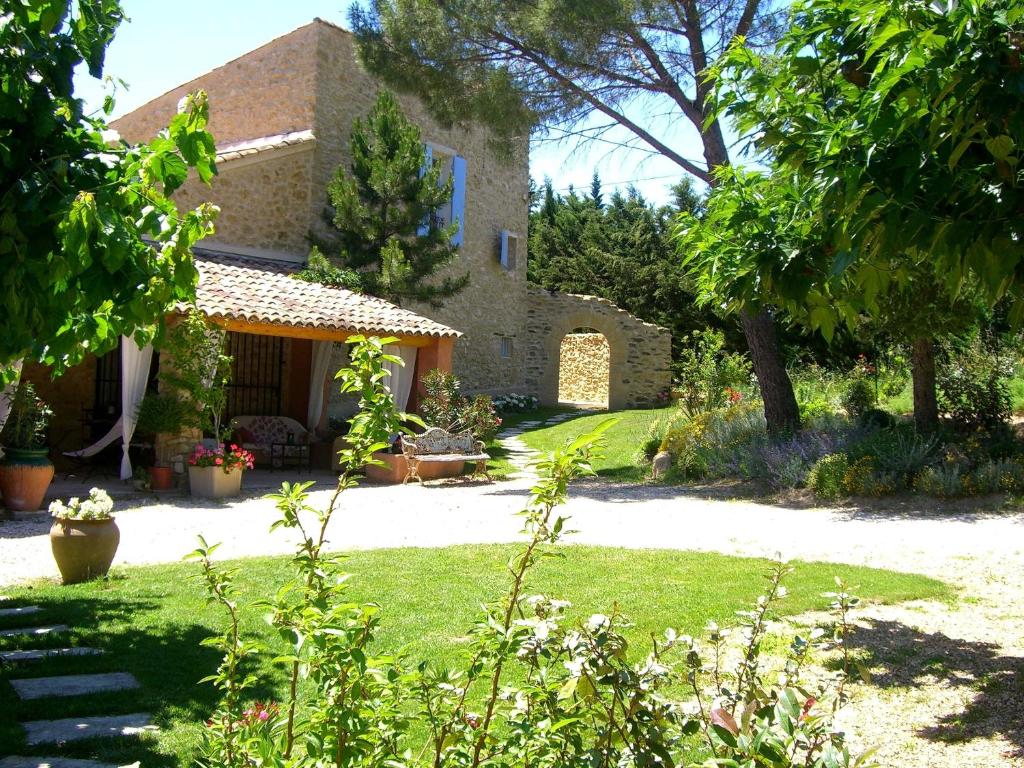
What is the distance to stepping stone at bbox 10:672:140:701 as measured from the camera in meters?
3.79

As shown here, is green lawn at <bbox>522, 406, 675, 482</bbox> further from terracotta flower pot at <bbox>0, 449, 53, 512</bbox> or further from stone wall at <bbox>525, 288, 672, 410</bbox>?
terracotta flower pot at <bbox>0, 449, 53, 512</bbox>

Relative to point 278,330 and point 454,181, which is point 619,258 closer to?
point 454,181

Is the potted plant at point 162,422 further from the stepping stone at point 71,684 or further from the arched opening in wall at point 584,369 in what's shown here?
the arched opening in wall at point 584,369

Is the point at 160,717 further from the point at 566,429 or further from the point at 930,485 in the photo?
the point at 566,429

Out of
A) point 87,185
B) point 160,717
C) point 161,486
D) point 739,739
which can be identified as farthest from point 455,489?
point 739,739

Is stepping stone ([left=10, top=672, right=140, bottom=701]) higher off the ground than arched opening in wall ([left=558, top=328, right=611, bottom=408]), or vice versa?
arched opening in wall ([left=558, top=328, right=611, bottom=408])

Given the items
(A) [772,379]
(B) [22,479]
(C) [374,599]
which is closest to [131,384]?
(B) [22,479]

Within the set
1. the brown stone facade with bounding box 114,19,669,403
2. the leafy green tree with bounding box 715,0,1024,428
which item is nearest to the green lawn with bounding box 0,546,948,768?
the leafy green tree with bounding box 715,0,1024,428

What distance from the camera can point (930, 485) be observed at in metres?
9.41

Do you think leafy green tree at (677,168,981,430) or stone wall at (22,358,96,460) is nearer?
leafy green tree at (677,168,981,430)

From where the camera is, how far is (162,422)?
10672 mm

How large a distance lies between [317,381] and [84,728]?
11.7 meters

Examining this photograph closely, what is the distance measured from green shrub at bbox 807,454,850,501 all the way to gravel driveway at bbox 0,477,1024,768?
58 centimetres

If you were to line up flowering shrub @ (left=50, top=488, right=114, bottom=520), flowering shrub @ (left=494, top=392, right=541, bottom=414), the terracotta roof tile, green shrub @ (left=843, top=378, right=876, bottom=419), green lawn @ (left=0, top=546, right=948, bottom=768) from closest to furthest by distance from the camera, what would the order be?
green lawn @ (left=0, top=546, right=948, bottom=768) → flowering shrub @ (left=50, top=488, right=114, bottom=520) → green shrub @ (left=843, top=378, right=876, bottom=419) → the terracotta roof tile → flowering shrub @ (left=494, top=392, right=541, bottom=414)
